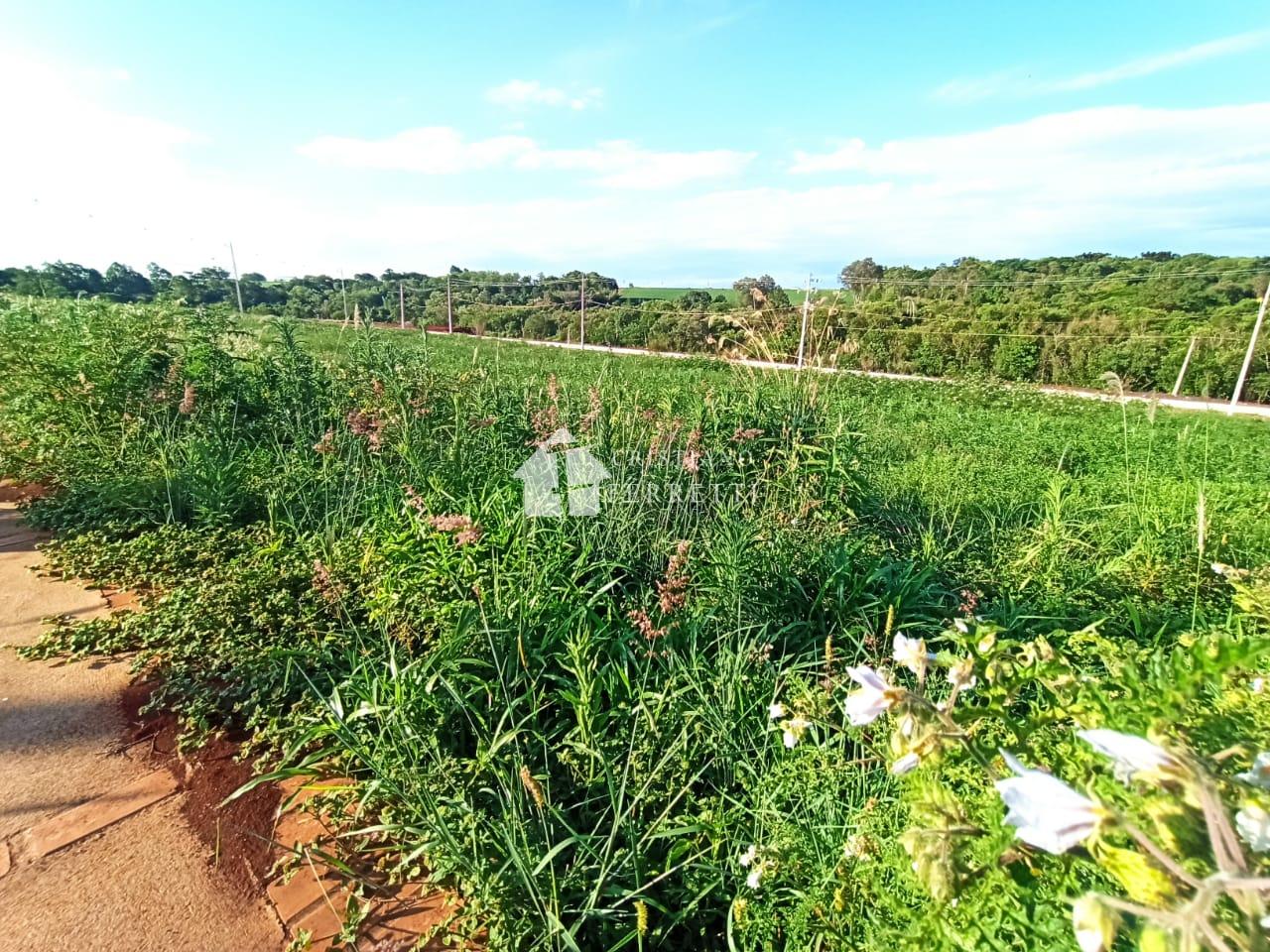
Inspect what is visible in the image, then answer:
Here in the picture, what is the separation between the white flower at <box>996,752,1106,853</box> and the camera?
51cm

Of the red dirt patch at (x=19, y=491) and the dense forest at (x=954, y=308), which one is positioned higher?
the dense forest at (x=954, y=308)

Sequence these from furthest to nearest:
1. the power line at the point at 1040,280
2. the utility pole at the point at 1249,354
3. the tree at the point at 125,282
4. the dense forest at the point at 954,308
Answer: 1. the power line at the point at 1040,280
2. the dense forest at the point at 954,308
3. the utility pole at the point at 1249,354
4. the tree at the point at 125,282

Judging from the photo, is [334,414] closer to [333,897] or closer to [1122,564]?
[333,897]

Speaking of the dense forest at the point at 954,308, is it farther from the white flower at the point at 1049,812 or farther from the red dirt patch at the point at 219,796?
the white flower at the point at 1049,812

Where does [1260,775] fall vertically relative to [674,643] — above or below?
above

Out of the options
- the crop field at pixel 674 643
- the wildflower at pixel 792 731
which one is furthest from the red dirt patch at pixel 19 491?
the wildflower at pixel 792 731

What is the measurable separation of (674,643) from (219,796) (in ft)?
4.43

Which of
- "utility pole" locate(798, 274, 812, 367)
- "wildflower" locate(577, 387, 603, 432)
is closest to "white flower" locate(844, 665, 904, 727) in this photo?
"wildflower" locate(577, 387, 603, 432)

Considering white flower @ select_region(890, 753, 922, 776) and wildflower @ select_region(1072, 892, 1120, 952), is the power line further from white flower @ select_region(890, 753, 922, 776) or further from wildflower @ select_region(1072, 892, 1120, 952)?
wildflower @ select_region(1072, 892, 1120, 952)

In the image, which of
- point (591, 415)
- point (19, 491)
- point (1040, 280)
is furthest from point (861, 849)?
point (1040, 280)

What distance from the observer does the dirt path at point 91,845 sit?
1.27m

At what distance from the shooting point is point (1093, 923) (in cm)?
46

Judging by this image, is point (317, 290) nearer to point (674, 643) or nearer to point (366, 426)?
point (366, 426)

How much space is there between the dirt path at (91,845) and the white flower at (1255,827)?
1.64 metres
